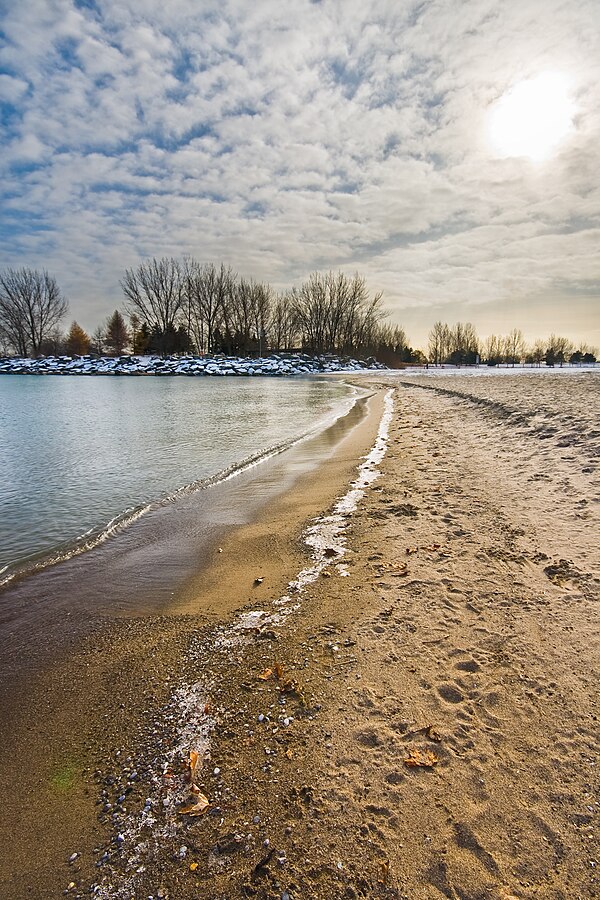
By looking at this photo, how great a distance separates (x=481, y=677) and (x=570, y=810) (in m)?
0.78

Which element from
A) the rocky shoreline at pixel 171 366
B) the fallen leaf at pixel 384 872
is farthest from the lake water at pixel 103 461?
the rocky shoreline at pixel 171 366

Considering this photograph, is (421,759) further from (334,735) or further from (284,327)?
(284,327)

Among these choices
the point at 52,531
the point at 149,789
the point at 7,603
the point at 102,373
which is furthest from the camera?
the point at 102,373

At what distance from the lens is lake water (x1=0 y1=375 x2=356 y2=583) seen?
554 cm

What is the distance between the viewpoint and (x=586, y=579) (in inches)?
131

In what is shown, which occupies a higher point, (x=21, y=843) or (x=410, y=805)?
(x=410, y=805)

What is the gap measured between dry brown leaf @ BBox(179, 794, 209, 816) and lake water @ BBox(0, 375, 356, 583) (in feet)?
11.8

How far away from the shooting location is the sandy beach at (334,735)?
63.7 inches

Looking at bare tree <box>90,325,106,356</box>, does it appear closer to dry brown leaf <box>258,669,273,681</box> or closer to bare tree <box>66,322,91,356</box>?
bare tree <box>66,322,91,356</box>

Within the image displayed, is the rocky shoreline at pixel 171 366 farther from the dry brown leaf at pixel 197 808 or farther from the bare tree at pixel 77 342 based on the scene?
the dry brown leaf at pixel 197 808

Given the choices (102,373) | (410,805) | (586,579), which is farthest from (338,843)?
(102,373)

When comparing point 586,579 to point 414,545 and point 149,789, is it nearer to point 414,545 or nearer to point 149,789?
point 414,545

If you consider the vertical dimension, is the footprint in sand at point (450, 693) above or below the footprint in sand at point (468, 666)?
below

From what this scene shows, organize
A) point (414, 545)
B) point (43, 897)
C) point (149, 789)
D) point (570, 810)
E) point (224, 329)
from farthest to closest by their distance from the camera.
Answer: point (224, 329)
point (414, 545)
point (149, 789)
point (570, 810)
point (43, 897)
